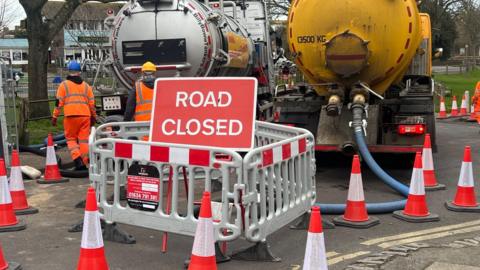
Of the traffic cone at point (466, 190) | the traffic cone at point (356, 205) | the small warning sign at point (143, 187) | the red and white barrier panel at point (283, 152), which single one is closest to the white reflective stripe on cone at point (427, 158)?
the traffic cone at point (466, 190)

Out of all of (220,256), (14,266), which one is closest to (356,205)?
(220,256)

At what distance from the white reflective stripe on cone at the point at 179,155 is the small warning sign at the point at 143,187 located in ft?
0.87

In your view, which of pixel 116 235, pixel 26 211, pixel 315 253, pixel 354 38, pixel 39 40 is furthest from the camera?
pixel 39 40

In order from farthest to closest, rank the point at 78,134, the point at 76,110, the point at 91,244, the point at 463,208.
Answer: the point at 78,134 < the point at 76,110 < the point at 463,208 < the point at 91,244

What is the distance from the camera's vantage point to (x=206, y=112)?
538 cm

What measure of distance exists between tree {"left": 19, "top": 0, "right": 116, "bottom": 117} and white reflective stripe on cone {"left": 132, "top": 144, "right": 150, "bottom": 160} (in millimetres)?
11473

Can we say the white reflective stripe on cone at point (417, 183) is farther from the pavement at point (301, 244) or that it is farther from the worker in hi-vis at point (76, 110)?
the worker in hi-vis at point (76, 110)

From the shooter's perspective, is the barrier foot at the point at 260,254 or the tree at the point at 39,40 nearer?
the barrier foot at the point at 260,254

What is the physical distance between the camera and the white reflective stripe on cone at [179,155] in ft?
15.9

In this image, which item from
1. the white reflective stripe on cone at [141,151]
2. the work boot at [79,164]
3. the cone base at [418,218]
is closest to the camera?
the white reflective stripe on cone at [141,151]

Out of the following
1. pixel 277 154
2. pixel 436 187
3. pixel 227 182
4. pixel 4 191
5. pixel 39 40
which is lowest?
pixel 436 187

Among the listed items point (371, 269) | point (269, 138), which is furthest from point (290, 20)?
point (371, 269)

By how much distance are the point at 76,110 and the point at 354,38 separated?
444 cm

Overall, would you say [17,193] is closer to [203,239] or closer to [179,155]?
[179,155]
